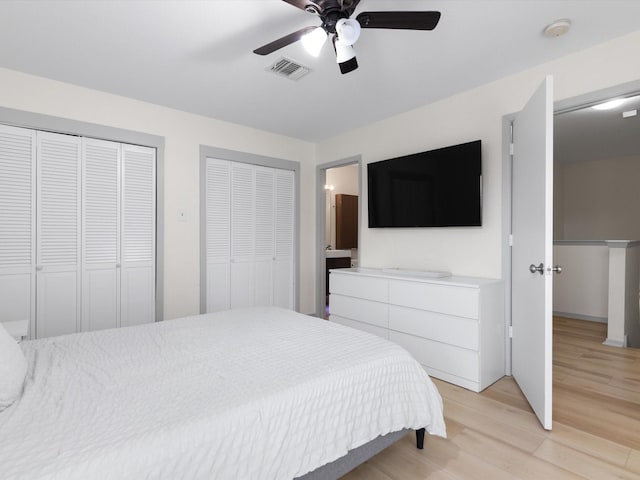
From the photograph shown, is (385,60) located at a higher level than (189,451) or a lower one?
higher

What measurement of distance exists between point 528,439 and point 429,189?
82.0 inches

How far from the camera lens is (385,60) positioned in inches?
98.2

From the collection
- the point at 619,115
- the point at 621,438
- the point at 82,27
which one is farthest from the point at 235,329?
the point at 619,115

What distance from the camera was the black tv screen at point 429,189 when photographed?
295 centimetres

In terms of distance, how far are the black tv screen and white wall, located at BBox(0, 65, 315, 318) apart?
145 centimetres

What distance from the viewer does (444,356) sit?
272cm

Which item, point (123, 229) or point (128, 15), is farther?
point (123, 229)

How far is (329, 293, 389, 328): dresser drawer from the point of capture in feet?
10.5

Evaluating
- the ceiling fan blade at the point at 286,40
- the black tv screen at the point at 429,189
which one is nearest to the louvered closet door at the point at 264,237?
the black tv screen at the point at 429,189

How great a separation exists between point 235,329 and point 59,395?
0.96 m

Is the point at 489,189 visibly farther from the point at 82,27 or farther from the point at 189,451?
the point at 82,27

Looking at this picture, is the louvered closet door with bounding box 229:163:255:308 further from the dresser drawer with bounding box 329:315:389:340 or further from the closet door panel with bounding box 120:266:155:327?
the dresser drawer with bounding box 329:315:389:340

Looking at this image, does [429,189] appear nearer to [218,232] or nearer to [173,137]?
[218,232]

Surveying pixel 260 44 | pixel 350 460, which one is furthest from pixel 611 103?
pixel 350 460
